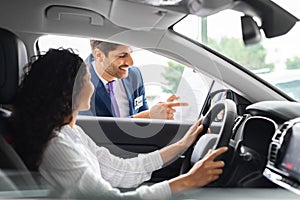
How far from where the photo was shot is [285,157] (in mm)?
1665

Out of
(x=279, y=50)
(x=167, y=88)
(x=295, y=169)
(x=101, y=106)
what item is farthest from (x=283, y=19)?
(x=101, y=106)

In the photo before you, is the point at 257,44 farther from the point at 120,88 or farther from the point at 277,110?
the point at 120,88

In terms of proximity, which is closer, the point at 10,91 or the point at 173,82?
the point at 10,91

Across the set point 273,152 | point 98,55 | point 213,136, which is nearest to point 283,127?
point 273,152

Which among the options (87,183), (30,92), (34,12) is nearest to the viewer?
(87,183)

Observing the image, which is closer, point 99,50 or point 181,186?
point 181,186

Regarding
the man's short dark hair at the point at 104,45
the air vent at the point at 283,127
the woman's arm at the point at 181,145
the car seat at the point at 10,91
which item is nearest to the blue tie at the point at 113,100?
the man's short dark hair at the point at 104,45

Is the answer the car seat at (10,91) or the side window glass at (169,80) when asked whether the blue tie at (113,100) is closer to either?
the side window glass at (169,80)

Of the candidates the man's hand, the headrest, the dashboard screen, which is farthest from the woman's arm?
the headrest

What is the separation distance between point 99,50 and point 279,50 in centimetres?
62

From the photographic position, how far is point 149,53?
1922mm

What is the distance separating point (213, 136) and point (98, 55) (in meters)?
0.45

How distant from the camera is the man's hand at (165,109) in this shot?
1916 mm

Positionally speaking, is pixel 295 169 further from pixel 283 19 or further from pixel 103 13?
pixel 103 13
